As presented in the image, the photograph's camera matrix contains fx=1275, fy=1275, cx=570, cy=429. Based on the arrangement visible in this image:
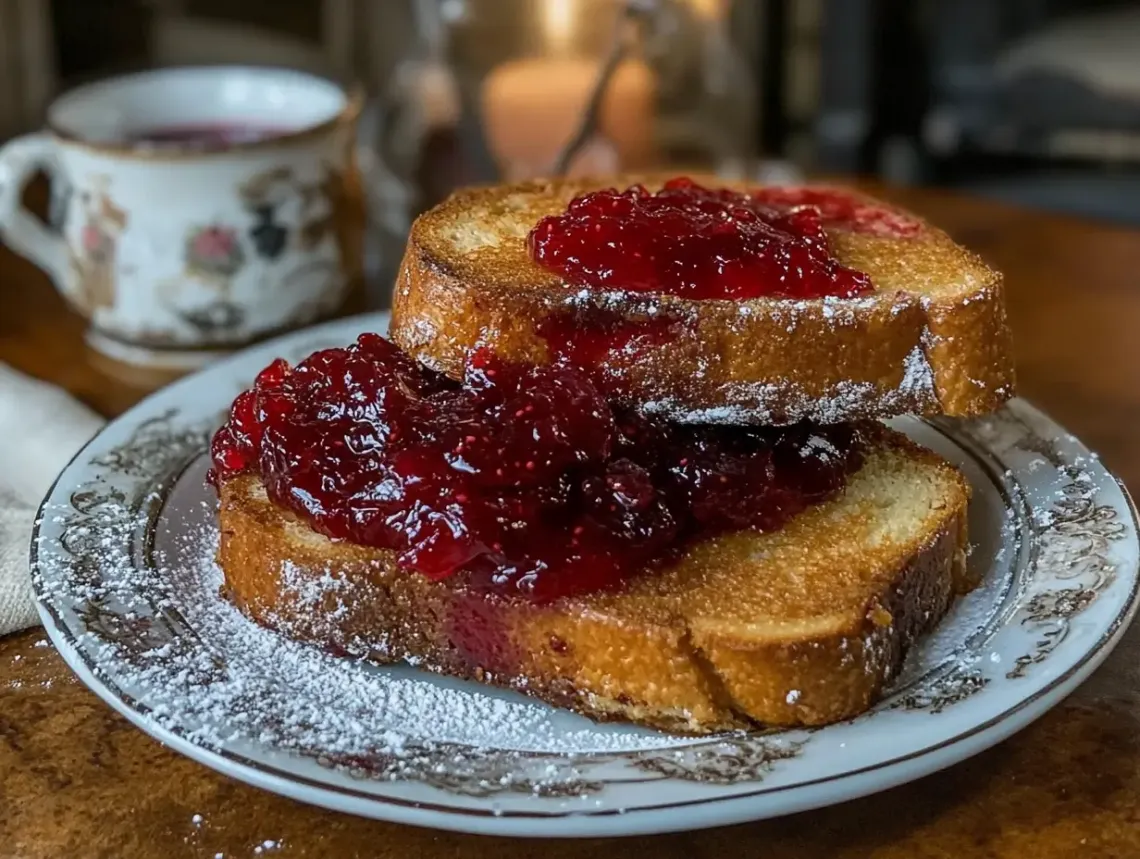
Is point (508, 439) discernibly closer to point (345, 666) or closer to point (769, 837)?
point (345, 666)

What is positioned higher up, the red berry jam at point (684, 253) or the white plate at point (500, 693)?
the red berry jam at point (684, 253)

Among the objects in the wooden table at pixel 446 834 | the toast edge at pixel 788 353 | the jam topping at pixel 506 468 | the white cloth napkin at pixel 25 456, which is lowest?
the wooden table at pixel 446 834

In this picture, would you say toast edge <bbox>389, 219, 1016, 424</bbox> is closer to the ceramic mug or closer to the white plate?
the white plate

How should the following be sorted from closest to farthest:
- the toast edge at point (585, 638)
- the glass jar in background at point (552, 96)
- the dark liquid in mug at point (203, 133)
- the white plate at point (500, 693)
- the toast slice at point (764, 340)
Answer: the white plate at point (500, 693), the toast edge at point (585, 638), the toast slice at point (764, 340), the dark liquid in mug at point (203, 133), the glass jar in background at point (552, 96)

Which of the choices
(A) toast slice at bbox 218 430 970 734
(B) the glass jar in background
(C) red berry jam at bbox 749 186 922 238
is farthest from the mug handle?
(C) red berry jam at bbox 749 186 922 238

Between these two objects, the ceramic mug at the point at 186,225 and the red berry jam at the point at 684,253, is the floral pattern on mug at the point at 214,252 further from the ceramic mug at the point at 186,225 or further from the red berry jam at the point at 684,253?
the red berry jam at the point at 684,253

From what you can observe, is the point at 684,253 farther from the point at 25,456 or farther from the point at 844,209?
the point at 25,456

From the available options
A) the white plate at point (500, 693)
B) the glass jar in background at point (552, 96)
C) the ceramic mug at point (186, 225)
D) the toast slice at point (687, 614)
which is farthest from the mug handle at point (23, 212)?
the toast slice at point (687, 614)

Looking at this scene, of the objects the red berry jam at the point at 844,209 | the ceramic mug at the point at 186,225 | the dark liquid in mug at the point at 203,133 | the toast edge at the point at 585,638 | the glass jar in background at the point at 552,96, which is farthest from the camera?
the glass jar in background at the point at 552,96
